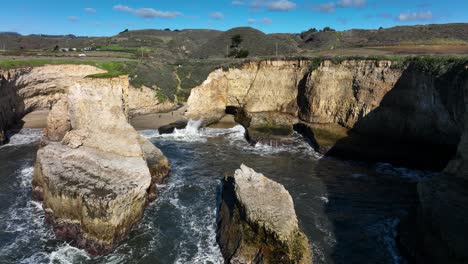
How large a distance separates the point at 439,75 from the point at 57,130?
28093 mm

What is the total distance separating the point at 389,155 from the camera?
2944cm

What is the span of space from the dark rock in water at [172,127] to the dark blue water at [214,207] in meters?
3.54

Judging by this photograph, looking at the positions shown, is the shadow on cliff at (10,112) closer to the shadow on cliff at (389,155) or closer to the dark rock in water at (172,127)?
the dark rock in water at (172,127)

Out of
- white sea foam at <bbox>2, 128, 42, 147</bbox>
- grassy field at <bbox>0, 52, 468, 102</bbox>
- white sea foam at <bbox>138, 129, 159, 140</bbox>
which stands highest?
grassy field at <bbox>0, 52, 468, 102</bbox>

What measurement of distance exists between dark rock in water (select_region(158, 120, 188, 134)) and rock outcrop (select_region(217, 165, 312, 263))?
19.7m

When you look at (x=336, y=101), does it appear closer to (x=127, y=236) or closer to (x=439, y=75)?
(x=439, y=75)

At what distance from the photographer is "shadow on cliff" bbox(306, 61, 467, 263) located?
720 inches

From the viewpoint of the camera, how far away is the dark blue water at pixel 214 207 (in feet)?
55.4

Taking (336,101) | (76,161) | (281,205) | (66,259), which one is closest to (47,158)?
(76,161)

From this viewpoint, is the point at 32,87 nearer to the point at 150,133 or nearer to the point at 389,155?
the point at 150,133

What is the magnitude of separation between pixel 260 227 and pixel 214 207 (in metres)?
6.38

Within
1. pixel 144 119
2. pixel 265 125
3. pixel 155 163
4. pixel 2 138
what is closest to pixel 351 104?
pixel 265 125

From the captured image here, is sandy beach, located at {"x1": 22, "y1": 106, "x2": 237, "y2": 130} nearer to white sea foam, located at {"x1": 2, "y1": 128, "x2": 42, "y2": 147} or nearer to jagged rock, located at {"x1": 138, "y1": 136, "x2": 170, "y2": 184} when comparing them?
white sea foam, located at {"x1": 2, "y1": 128, "x2": 42, "y2": 147}

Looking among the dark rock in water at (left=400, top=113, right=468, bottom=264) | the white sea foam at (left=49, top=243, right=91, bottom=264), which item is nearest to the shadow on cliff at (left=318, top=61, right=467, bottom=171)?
the dark rock in water at (left=400, top=113, right=468, bottom=264)
